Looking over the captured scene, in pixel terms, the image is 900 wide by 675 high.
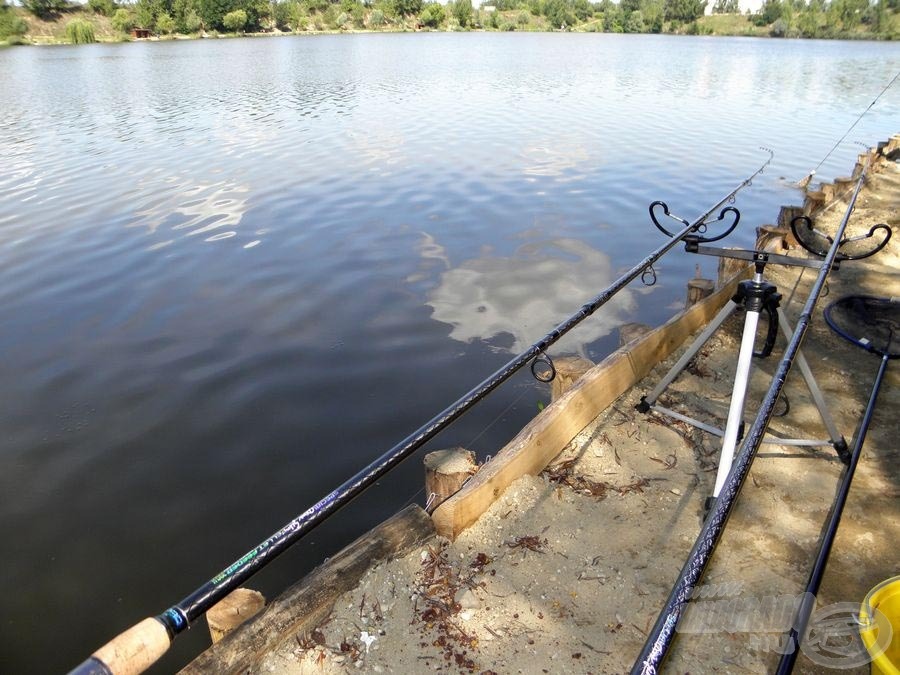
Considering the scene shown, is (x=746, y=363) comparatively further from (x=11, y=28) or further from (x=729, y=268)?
(x=11, y=28)

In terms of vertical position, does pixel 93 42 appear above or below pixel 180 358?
above

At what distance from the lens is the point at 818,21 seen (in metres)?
86.6

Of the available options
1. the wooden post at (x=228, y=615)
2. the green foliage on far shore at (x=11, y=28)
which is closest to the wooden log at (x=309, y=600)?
the wooden post at (x=228, y=615)

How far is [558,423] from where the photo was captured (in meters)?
3.64

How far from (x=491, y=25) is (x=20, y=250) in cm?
11276

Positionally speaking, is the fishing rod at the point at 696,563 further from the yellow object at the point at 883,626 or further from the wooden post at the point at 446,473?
the wooden post at the point at 446,473

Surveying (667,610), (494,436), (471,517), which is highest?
(667,610)

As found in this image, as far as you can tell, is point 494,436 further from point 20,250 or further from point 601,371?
point 20,250

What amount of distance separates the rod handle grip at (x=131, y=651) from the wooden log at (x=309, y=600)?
36.3 inches

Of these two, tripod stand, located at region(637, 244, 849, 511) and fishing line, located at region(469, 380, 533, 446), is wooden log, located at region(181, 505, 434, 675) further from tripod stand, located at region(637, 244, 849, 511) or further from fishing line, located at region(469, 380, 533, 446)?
fishing line, located at region(469, 380, 533, 446)

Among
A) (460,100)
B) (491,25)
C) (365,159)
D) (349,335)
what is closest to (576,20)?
(491,25)

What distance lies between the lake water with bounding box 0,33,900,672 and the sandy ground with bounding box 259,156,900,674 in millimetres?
1768

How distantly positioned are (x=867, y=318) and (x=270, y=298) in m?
6.33

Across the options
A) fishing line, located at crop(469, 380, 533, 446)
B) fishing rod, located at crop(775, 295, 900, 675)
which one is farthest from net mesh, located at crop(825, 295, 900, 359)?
fishing line, located at crop(469, 380, 533, 446)
